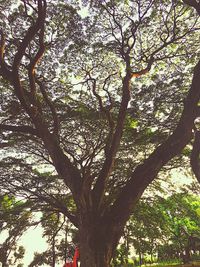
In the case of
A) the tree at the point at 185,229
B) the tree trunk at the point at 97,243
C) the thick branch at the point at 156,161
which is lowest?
the tree trunk at the point at 97,243

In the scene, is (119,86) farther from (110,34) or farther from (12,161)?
(12,161)

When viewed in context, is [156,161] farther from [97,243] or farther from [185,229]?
[185,229]

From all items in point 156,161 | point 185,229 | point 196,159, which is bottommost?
point 156,161

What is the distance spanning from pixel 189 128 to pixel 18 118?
621 centimetres

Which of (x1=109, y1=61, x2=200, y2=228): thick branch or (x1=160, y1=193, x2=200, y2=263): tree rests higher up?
(x1=160, y1=193, x2=200, y2=263): tree

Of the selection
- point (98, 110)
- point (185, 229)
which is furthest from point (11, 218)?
point (185, 229)

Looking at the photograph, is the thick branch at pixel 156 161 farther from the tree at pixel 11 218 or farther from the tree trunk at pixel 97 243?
the tree at pixel 11 218

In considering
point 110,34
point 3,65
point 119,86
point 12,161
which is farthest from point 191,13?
point 12,161

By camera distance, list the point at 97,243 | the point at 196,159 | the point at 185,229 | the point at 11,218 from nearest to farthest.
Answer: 1. the point at 97,243
2. the point at 196,159
3. the point at 11,218
4. the point at 185,229

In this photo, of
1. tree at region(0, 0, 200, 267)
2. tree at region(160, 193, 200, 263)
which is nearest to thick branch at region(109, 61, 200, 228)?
tree at region(0, 0, 200, 267)

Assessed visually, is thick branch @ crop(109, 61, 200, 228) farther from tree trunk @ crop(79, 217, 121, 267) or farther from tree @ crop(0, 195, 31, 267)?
tree @ crop(0, 195, 31, 267)

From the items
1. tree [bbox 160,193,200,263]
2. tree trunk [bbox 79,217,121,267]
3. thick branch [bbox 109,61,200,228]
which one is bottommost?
tree trunk [bbox 79,217,121,267]

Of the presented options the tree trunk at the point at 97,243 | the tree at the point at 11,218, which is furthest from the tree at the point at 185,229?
the tree trunk at the point at 97,243

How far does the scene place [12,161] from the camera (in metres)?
11.9
